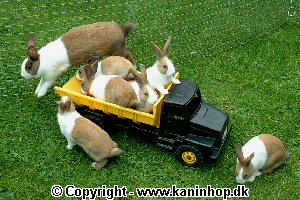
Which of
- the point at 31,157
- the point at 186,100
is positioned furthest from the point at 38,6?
the point at 186,100

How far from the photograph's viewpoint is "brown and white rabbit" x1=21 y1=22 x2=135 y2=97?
396 centimetres

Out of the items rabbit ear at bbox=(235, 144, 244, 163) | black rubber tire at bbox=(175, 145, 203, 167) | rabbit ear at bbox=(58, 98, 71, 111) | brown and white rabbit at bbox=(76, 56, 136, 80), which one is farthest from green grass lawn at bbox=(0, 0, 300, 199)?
brown and white rabbit at bbox=(76, 56, 136, 80)

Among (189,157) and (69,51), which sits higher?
(69,51)

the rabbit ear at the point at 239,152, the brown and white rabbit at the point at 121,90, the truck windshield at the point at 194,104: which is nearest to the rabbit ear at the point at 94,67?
the brown and white rabbit at the point at 121,90

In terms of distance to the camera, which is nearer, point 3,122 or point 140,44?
point 3,122

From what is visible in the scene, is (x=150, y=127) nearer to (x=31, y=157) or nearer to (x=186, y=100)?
(x=186, y=100)

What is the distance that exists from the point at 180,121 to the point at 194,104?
17 cm

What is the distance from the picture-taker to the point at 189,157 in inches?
138

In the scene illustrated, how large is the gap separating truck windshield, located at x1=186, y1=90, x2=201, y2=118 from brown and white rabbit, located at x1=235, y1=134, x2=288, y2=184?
425mm

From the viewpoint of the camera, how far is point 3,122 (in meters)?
3.89

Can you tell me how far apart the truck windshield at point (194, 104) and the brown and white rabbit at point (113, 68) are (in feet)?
1.77

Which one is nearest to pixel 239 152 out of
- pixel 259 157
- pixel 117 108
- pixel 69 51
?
pixel 259 157

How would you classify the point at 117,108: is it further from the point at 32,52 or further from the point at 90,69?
the point at 32,52

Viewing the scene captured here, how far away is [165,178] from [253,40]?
215 centimetres
